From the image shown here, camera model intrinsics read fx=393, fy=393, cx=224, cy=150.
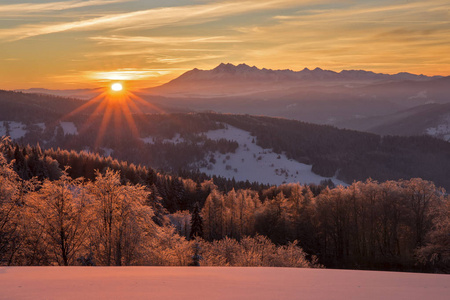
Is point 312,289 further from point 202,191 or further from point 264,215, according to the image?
point 202,191

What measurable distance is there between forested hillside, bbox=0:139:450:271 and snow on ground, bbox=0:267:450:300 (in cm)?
1175

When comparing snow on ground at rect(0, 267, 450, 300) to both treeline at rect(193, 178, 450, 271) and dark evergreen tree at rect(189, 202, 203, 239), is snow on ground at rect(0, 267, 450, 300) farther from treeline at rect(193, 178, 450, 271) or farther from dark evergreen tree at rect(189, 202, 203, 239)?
dark evergreen tree at rect(189, 202, 203, 239)

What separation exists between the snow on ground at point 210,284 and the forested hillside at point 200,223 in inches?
462

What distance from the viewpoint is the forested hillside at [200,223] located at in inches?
1077

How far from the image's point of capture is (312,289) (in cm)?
1303

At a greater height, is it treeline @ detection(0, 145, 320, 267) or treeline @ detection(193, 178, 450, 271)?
treeline @ detection(0, 145, 320, 267)

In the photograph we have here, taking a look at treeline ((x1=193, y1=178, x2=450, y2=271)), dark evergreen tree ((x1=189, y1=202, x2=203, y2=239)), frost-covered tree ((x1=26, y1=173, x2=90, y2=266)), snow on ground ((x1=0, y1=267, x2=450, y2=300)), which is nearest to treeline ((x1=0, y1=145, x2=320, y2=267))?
frost-covered tree ((x1=26, y1=173, x2=90, y2=266))

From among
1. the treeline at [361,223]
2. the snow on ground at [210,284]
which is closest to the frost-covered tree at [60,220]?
the snow on ground at [210,284]

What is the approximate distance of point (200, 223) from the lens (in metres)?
74.4

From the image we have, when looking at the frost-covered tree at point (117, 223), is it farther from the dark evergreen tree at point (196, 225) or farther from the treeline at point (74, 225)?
the dark evergreen tree at point (196, 225)

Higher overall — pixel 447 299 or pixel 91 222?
pixel 447 299

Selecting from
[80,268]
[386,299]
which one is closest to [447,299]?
[386,299]

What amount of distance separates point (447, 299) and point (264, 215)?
70355 mm

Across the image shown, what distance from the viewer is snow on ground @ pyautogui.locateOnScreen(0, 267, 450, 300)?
39.7ft
